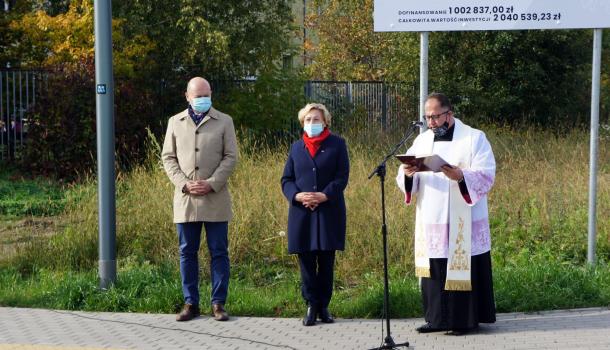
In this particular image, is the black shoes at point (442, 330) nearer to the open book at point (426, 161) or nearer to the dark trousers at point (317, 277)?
the dark trousers at point (317, 277)

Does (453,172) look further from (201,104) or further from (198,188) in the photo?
(201,104)

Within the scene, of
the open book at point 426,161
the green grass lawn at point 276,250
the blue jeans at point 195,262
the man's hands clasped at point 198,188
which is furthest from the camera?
the green grass lawn at point 276,250

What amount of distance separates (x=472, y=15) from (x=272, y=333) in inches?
136

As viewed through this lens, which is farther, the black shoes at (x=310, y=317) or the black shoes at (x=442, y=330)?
the black shoes at (x=310, y=317)

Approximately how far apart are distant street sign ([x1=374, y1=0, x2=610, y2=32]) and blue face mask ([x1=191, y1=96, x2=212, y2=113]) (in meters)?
1.77

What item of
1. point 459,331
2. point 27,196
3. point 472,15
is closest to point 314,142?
point 459,331

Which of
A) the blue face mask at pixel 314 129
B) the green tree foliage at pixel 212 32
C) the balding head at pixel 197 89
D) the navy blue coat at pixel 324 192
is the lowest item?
the navy blue coat at pixel 324 192

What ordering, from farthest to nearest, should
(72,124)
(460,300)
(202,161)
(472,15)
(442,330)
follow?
(72,124) → (472,15) → (202,161) → (442,330) → (460,300)

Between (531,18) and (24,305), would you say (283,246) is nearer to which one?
(24,305)

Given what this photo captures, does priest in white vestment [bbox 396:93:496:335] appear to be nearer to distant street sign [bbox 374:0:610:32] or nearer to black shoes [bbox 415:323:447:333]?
black shoes [bbox 415:323:447:333]

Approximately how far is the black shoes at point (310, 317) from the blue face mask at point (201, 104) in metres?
1.91

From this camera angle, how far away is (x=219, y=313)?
7914 mm

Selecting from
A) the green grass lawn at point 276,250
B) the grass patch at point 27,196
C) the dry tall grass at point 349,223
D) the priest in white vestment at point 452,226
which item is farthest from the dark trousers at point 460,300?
the grass patch at point 27,196

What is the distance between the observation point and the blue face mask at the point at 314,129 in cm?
770
